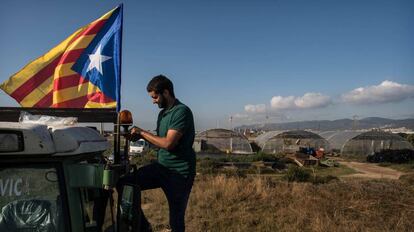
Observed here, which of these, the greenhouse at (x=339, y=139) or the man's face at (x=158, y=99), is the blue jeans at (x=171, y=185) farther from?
the greenhouse at (x=339, y=139)

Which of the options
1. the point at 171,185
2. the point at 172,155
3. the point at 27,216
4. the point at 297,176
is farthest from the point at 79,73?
the point at 297,176

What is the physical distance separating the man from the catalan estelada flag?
14.4 feet

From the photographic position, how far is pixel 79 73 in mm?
8781

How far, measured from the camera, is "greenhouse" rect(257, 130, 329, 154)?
153 ft

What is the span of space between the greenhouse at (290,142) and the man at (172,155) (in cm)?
Result: 4281

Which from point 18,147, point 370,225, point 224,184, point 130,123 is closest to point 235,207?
point 224,184

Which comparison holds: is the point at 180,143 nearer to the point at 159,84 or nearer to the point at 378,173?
the point at 159,84

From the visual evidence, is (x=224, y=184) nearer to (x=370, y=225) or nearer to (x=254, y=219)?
(x=254, y=219)

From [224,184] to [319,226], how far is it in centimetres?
522

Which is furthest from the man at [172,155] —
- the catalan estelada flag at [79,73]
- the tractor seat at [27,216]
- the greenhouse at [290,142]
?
the greenhouse at [290,142]

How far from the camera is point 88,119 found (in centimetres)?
Result: 386

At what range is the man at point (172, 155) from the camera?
364 centimetres

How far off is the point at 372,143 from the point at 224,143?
48.4 ft

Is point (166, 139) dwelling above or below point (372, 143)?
above
